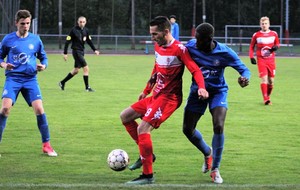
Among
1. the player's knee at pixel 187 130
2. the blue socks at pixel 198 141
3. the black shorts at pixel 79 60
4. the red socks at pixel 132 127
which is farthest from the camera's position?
the black shorts at pixel 79 60

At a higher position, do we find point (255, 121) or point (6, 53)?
point (6, 53)

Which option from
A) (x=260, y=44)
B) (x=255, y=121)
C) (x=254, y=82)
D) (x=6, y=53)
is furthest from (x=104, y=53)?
(x=6, y=53)

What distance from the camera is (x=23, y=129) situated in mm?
12484

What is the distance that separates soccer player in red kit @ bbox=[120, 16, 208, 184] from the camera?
7906mm

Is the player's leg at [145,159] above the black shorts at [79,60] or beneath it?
beneath

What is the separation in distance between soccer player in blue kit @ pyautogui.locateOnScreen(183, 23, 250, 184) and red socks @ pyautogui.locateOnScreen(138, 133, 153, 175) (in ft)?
2.14

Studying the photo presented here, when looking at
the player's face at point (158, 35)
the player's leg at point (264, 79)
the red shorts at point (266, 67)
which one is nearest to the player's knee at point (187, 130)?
the player's face at point (158, 35)

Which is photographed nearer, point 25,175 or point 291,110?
point 25,175

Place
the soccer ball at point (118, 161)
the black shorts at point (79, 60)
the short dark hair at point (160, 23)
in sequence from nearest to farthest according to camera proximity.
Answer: the short dark hair at point (160, 23)
the soccer ball at point (118, 161)
the black shorts at point (79, 60)

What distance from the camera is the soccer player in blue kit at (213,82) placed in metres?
8.12

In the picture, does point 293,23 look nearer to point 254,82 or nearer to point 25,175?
point 254,82

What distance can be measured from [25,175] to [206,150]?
213cm

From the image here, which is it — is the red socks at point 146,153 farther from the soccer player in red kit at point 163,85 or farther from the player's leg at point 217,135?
the player's leg at point 217,135

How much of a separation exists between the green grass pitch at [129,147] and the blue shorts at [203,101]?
2.60 ft
